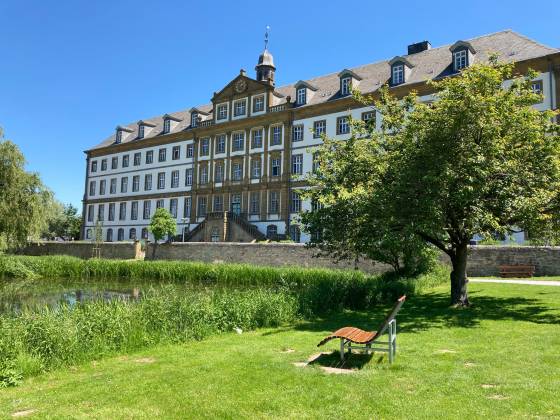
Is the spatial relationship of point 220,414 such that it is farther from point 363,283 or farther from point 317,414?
point 363,283

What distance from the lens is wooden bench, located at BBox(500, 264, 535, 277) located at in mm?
21484

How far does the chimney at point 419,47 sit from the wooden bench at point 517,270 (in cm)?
2278

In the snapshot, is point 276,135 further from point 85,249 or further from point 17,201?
point 17,201

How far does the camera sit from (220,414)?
194 inches

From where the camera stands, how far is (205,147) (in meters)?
47.1

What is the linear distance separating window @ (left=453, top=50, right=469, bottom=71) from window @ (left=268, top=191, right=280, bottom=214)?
16794 millimetres

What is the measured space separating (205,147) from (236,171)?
4827 mm

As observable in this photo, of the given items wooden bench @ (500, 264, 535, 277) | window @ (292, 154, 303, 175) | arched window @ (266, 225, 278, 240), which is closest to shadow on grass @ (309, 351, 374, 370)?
wooden bench @ (500, 264, 535, 277)

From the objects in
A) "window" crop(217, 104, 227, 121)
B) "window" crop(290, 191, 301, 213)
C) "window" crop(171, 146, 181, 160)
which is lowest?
"window" crop(290, 191, 301, 213)

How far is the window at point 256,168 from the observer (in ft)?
140

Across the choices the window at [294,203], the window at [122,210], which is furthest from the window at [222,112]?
the window at [122,210]

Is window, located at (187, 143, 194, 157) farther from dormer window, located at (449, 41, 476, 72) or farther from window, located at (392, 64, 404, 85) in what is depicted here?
dormer window, located at (449, 41, 476, 72)

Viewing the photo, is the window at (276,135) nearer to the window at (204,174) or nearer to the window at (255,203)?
the window at (255,203)

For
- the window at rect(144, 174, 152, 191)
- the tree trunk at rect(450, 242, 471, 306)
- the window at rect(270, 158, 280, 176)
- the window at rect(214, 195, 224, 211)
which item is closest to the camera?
the tree trunk at rect(450, 242, 471, 306)
